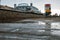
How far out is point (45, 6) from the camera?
46.2 ft

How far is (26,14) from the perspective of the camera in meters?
16.1

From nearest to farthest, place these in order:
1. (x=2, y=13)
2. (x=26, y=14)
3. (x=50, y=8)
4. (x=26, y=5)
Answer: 1. (x=2, y=13)
2. (x=50, y=8)
3. (x=26, y=14)
4. (x=26, y=5)

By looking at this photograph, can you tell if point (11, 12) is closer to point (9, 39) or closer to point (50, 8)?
point (50, 8)

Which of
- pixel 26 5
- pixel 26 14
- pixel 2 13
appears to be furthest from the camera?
pixel 26 5

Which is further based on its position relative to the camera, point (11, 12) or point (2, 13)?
point (11, 12)

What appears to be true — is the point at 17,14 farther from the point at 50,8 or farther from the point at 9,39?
the point at 9,39

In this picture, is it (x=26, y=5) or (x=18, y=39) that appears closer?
(x=18, y=39)

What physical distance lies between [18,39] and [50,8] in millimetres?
10065

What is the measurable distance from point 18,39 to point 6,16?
8513mm

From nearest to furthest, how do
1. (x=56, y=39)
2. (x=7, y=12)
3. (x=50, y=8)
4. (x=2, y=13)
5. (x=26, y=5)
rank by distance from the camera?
1. (x=56, y=39)
2. (x=2, y=13)
3. (x=7, y=12)
4. (x=50, y=8)
5. (x=26, y=5)

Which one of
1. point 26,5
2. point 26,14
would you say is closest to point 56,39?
point 26,14

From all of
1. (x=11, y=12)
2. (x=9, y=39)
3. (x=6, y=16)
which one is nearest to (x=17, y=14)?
(x=11, y=12)

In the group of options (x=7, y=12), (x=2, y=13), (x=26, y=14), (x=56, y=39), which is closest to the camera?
(x=56, y=39)

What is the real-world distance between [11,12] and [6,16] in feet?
3.78
